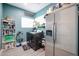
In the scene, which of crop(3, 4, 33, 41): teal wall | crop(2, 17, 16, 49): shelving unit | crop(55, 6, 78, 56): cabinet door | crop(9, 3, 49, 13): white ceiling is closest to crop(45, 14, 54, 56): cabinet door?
crop(55, 6, 78, 56): cabinet door

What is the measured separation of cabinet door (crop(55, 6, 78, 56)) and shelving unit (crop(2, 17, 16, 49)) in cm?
Answer: 87

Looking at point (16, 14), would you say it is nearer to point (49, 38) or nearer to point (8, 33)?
point (8, 33)

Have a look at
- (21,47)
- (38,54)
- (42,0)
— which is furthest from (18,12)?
(38,54)

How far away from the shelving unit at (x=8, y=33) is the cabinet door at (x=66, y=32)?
2.87ft

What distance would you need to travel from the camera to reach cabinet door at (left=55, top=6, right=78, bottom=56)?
151 cm

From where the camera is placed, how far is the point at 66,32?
1632 mm

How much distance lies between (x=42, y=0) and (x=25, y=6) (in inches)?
13.3

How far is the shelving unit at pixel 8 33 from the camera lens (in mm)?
1683

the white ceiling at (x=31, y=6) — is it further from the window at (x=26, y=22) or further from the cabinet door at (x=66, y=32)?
the cabinet door at (x=66, y=32)

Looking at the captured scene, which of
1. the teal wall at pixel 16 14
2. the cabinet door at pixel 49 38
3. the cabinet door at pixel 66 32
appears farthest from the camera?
the cabinet door at pixel 49 38

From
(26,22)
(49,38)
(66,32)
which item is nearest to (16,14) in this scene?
(26,22)

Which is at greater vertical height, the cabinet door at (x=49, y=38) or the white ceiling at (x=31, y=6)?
the white ceiling at (x=31, y=6)

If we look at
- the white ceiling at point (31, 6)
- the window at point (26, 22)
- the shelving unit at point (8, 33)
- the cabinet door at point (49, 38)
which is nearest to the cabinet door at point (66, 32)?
the cabinet door at point (49, 38)

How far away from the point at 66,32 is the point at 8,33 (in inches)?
42.3
